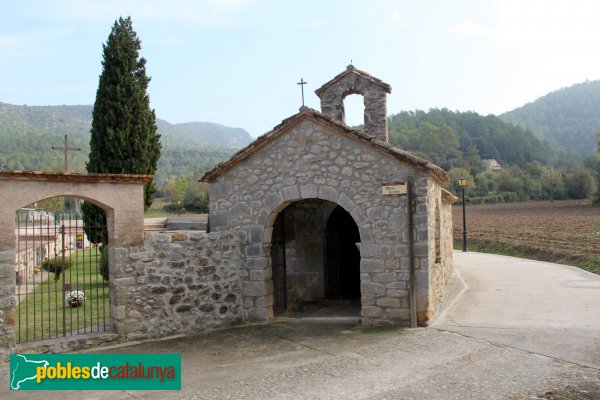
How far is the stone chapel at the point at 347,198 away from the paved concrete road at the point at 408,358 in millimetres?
664

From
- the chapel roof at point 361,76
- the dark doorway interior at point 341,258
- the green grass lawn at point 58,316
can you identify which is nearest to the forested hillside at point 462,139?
the dark doorway interior at point 341,258

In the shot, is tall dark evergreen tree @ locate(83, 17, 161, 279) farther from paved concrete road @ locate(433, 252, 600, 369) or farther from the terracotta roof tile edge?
paved concrete road @ locate(433, 252, 600, 369)

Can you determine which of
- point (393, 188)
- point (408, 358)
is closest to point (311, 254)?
point (393, 188)

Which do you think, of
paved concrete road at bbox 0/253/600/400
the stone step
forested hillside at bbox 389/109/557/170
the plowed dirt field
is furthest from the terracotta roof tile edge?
forested hillside at bbox 389/109/557/170

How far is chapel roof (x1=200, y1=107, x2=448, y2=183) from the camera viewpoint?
8.77 metres

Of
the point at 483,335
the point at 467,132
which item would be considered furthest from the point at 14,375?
the point at 467,132

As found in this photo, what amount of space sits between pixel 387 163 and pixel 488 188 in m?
72.4

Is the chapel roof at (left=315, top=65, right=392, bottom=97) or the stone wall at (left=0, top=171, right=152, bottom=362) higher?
the chapel roof at (left=315, top=65, right=392, bottom=97)

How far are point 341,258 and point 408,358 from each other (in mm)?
6317

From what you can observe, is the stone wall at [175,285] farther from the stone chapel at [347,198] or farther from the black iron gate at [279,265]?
the black iron gate at [279,265]

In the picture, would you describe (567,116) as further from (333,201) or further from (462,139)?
(333,201)

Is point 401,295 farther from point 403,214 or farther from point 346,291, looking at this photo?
point 346,291

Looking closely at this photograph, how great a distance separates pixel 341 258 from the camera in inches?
526

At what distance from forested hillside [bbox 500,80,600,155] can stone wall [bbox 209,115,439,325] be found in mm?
142608
